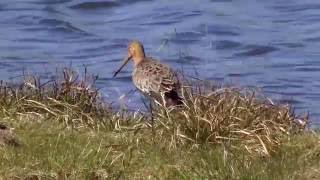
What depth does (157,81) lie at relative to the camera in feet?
34.4

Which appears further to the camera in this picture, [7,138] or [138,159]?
[7,138]

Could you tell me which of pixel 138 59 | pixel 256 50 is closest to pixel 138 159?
pixel 138 59

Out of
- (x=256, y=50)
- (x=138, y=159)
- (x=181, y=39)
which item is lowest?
(x=256, y=50)

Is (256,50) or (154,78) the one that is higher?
(154,78)

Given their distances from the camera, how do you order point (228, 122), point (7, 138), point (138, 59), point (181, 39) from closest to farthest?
1. point (7, 138)
2. point (228, 122)
3. point (138, 59)
4. point (181, 39)

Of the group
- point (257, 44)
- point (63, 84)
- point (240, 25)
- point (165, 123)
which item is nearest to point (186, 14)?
point (240, 25)

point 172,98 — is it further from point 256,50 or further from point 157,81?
point 256,50

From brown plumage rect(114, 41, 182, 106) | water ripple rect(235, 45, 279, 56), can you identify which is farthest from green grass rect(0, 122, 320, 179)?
water ripple rect(235, 45, 279, 56)

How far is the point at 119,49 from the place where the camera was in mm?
17453

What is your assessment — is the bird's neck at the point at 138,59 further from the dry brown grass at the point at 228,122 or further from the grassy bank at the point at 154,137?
the dry brown grass at the point at 228,122

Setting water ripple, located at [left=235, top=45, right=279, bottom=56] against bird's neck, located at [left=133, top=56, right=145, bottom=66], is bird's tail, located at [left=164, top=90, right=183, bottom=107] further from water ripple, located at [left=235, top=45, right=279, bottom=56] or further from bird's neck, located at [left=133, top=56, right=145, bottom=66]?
water ripple, located at [left=235, top=45, right=279, bottom=56]

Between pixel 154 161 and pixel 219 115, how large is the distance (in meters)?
1.04

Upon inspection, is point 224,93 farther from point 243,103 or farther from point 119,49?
point 119,49

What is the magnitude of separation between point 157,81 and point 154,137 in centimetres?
179
